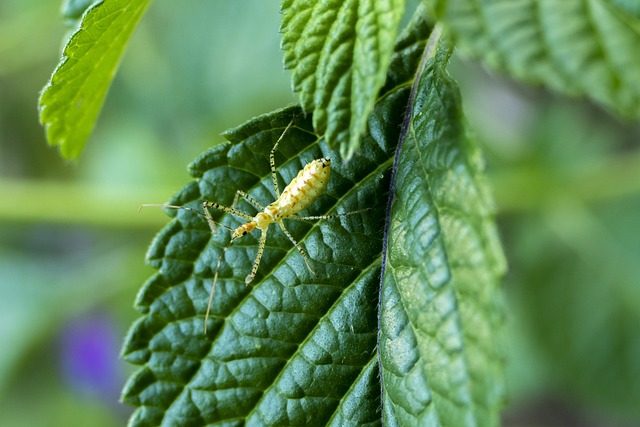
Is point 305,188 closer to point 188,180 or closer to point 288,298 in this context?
point 288,298

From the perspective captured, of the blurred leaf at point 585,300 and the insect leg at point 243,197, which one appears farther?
the blurred leaf at point 585,300

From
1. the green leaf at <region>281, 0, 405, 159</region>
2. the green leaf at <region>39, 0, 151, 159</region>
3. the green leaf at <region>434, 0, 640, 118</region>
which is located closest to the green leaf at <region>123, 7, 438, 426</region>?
the green leaf at <region>281, 0, 405, 159</region>

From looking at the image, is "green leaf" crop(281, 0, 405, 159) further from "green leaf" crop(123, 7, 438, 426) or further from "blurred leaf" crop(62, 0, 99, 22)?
"blurred leaf" crop(62, 0, 99, 22)

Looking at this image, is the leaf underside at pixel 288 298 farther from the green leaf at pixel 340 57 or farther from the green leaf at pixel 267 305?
the green leaf at pixel 340 57

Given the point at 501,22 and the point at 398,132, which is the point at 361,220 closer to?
the point at 398,132

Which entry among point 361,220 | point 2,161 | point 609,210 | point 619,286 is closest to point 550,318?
point 619,286

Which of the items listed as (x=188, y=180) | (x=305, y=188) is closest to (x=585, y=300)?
(x=188, y=180)

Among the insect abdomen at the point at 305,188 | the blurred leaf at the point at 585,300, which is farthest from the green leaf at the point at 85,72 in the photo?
the blurred leaf at the point at 585,300
